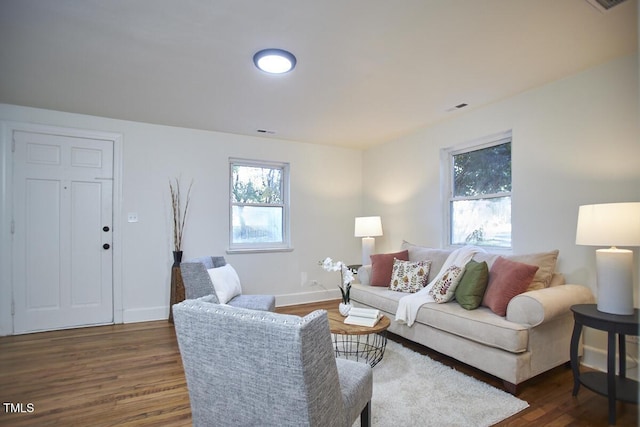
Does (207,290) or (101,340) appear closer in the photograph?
(207,290)

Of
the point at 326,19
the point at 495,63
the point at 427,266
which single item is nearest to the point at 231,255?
the point at 427,266

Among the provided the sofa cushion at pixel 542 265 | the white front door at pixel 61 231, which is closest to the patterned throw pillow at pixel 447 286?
the sofa cushion at pixel 542 265

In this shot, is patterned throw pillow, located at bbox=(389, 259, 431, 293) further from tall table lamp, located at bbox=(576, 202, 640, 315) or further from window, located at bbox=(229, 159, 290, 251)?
window, located at bbox=(229, 159, 290, 251)

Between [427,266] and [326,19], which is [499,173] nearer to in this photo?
[427,266]

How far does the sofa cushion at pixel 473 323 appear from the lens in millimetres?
2152

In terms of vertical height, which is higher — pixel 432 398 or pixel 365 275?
pixel 365 275

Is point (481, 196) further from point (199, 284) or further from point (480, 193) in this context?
point (199, 284)

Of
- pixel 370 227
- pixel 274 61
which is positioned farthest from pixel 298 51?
pixel 370 227

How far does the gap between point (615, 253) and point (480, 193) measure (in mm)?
1659

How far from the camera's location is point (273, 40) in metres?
2.22

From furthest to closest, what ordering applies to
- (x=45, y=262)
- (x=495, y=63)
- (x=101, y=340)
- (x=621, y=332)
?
(x=45, y=262) → (x=101, y=340) → (x=495, y=63) → (x=621, y=332)

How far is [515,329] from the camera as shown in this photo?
7.05 feet

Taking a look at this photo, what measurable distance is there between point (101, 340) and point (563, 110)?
193 inches

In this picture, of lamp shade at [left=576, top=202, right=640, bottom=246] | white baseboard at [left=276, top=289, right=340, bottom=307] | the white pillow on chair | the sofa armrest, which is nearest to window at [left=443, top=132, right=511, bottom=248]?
the sofa armrest
